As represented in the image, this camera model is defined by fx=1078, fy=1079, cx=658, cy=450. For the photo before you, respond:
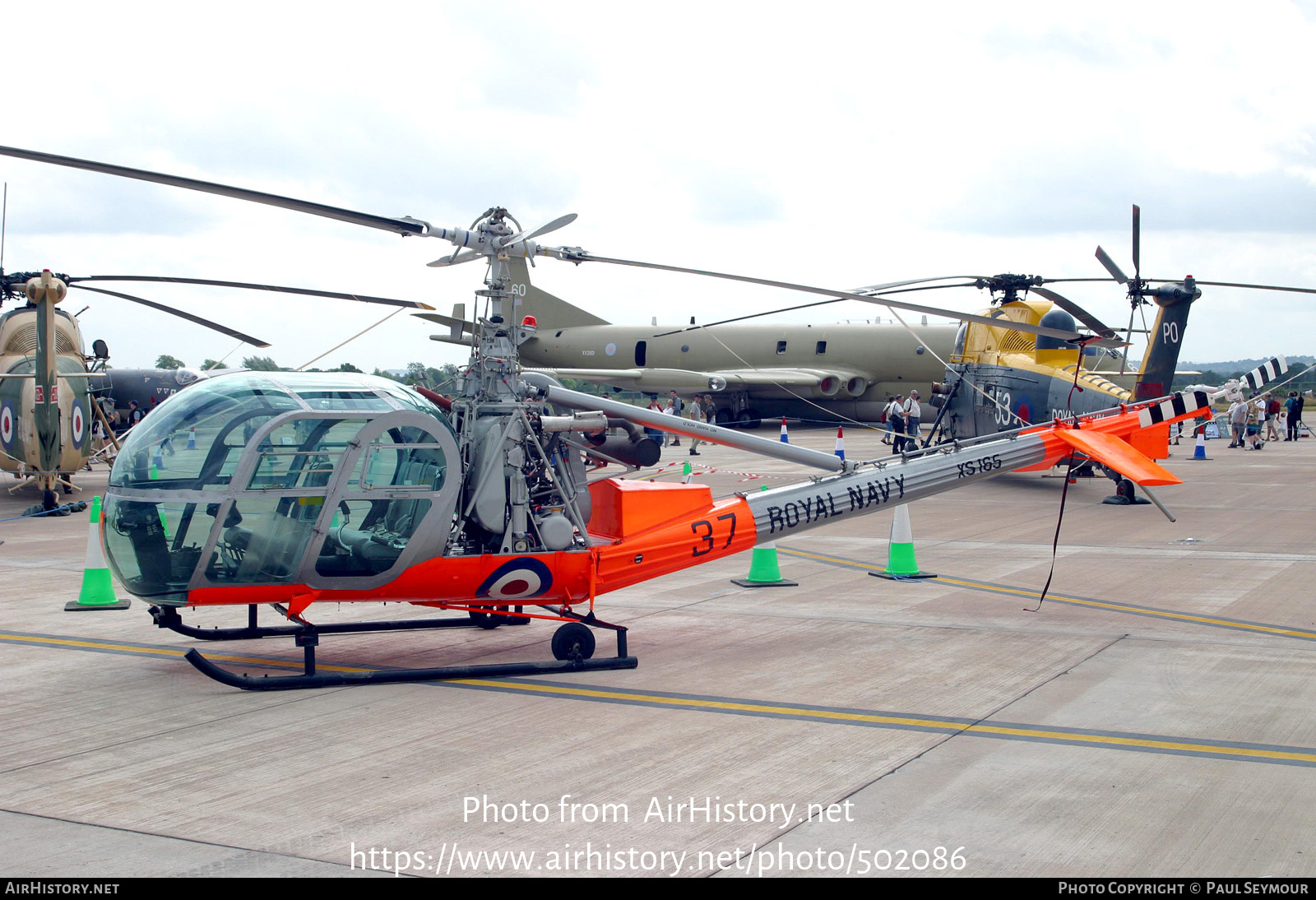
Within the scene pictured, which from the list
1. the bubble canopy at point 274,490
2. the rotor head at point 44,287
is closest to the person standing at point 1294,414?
the rotor head at point 44,287

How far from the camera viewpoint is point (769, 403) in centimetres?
4166

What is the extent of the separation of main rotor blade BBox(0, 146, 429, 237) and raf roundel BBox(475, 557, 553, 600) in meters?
2.29

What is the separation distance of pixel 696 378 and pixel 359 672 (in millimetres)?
30908

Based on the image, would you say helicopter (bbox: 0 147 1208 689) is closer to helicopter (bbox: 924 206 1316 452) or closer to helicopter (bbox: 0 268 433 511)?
helicopter (bbox: 924 206 1316 452)

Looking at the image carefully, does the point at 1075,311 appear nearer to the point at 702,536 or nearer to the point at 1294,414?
the point at 702,536

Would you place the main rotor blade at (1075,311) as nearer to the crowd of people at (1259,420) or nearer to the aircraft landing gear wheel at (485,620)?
the aircraft landing gear wheel at (485,620)

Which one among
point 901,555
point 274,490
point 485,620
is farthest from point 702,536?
point 901,555

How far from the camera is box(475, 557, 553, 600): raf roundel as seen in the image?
7293mm

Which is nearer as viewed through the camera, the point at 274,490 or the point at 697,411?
the point at 274,490

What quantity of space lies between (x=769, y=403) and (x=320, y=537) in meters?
35.6

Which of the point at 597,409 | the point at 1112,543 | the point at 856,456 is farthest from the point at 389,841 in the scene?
the point at 856,456

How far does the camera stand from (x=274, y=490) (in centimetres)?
663

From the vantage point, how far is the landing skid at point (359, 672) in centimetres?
669

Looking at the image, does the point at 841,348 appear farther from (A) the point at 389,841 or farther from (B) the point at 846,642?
(A) the point at 389,841
